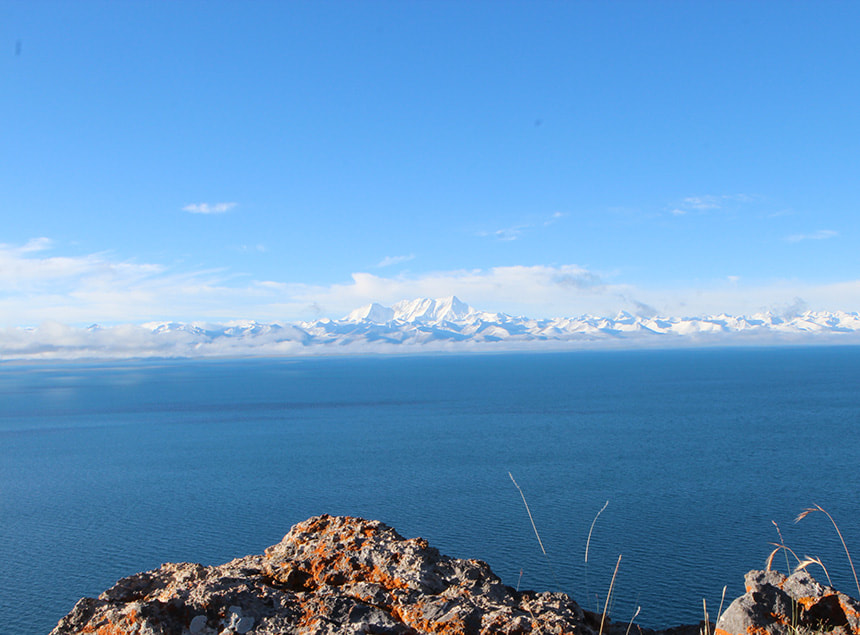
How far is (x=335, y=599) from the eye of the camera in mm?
5062

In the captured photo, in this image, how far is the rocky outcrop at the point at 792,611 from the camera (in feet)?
17.2

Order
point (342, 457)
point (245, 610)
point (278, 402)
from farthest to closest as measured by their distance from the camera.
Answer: point (278, 402), point (342, 457), point (245, 610)

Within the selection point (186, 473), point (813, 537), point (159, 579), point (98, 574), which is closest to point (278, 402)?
point (186, 473)

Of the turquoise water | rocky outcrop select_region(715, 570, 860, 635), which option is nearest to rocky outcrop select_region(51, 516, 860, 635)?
rocky outcrop select_region(715, 570, 860, 635)

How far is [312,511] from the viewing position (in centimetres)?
6394

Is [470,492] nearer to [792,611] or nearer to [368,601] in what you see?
[792,611]

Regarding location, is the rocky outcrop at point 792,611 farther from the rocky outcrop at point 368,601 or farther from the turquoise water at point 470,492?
the turquoise water at point 470,492

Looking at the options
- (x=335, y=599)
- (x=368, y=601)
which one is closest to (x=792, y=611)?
(x=368, y=601)

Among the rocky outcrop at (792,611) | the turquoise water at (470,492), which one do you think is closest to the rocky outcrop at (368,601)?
the rocky outcrop at (792,611)

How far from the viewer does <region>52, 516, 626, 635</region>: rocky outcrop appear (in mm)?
4805

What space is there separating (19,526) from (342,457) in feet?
139

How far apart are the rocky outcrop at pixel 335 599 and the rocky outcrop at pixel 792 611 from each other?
43.8 inches

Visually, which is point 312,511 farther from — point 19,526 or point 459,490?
point 19,526

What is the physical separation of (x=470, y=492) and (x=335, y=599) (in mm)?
67756
